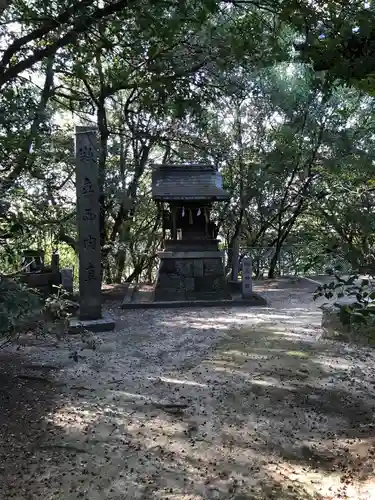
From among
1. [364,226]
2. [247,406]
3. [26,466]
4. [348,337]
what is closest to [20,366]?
[26,466]

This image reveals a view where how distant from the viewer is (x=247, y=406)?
3.77 metres

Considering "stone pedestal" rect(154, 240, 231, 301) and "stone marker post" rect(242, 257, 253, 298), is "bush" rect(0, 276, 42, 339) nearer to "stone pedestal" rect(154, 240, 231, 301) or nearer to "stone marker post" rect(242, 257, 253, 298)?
"stone pedestal" rect(154, 240, 231, 301)

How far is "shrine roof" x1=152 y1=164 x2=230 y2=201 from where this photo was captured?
9.62 meters

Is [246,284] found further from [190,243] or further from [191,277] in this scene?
[190,243]

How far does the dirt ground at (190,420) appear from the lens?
102 inches

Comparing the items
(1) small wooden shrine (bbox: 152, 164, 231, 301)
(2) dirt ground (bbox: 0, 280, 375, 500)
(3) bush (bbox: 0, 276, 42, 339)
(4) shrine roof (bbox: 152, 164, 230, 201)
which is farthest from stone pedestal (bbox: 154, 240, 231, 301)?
(3) bush (bbox: 0, 276, 42, 339)

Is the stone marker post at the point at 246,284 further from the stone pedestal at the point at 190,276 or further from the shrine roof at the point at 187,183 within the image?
the shrine roof at the point at 187,183

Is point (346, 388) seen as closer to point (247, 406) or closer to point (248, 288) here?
point (247, 406)

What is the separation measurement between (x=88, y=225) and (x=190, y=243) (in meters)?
3.48

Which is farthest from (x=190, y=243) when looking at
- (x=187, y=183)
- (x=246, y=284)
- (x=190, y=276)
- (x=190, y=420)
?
(x=190, y=420)

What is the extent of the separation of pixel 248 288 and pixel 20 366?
568cm

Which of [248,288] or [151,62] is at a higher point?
[151,62]

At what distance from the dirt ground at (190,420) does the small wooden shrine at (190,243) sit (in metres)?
3.56

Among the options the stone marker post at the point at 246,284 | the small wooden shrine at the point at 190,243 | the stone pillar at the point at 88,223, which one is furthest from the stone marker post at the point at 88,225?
the stone marker post at the point at 246,284
